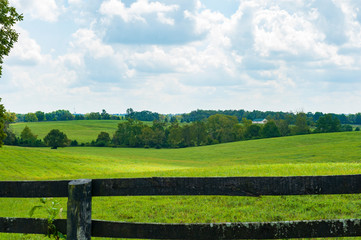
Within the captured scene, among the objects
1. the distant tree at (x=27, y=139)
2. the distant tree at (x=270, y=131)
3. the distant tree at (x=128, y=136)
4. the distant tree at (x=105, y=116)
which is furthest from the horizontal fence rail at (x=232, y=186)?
the distant tree at (x=105, y=116)

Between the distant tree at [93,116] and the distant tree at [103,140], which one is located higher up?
the distant tree at [93,116]

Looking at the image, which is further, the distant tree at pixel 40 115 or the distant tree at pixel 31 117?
the distant tree at pixel 40 115

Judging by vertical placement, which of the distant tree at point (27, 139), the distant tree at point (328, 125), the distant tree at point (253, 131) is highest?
the distant tree at point (328, 125)

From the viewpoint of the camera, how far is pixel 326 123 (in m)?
95.8

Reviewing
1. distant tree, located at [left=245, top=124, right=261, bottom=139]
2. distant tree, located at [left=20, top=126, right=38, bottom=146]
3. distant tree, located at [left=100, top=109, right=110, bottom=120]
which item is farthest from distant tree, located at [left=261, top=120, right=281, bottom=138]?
distant tree, located at [left=100, top=109, right=110, bottom=120]

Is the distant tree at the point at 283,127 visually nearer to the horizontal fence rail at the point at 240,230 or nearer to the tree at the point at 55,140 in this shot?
the tree at the point at 55,140

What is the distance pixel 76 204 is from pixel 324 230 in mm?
3007

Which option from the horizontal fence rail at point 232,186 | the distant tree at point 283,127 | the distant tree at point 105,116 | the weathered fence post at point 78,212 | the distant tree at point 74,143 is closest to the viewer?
the weathered fence post at point 78,212

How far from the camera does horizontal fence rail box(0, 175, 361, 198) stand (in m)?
4.18

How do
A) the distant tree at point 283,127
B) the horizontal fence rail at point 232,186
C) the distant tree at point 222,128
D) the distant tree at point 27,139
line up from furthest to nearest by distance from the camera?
the distant tree at point 222,128 → the distant tree at point 283,127 → the distant tree at point 27,139 → the horizontal fence rail at point 232,186

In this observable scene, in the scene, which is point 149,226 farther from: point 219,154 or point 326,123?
point 326,123

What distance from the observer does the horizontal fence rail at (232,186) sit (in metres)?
4.18

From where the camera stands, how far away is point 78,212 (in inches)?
157

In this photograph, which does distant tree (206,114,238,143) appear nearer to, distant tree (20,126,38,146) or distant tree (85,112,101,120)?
distant tree (20,126,38,146)
